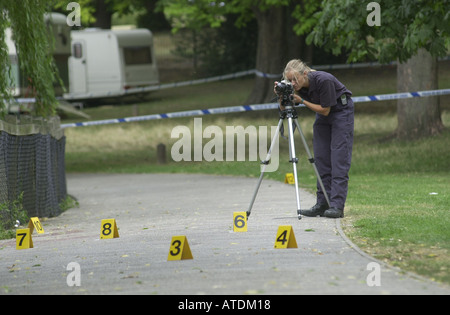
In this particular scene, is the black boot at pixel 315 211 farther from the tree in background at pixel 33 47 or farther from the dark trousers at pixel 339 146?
the tree in background at pixel 33 47

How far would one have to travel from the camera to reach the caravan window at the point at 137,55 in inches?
1560

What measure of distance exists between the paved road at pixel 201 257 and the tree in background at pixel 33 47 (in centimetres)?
227

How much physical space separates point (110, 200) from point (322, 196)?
621cm

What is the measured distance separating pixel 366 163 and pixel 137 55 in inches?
892

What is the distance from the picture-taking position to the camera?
948 cm

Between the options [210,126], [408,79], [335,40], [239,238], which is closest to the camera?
[239,238]

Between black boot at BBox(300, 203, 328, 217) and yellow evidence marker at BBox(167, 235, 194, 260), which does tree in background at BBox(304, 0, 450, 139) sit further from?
yellow evidence marker at BBox(167, 235, 194, 260)

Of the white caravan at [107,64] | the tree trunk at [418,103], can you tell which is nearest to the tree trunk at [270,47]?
the tree trunk at [418,103]

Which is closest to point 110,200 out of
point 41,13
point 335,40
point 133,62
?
point 41,13

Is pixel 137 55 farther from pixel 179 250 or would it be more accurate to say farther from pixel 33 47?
pixel 179 250

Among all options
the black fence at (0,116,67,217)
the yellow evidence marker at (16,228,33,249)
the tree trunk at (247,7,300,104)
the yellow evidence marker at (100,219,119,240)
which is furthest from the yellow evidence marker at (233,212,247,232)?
the tree trunk at (247,7,300,104)

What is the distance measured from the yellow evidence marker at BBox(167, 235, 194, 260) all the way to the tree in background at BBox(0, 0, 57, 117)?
5581 millimetres

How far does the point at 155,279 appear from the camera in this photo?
22.7ft
